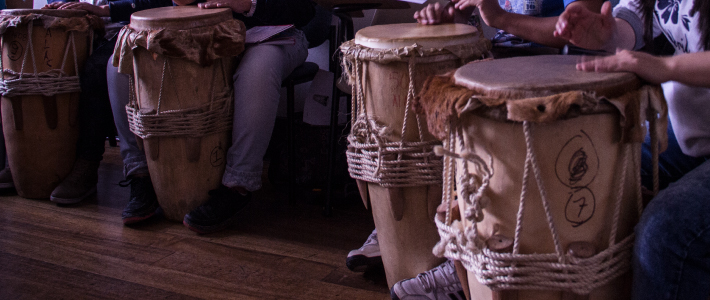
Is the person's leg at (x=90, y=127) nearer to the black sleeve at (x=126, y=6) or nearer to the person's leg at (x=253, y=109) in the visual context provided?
the black sleeve at (x=126, y=6)

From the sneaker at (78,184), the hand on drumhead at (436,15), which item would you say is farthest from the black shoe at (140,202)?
the hand on drumhead at (436,15)

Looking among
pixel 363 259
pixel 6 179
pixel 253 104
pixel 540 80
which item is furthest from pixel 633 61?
pixel 6 179

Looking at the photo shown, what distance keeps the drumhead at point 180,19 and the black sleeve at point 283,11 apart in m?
0.18

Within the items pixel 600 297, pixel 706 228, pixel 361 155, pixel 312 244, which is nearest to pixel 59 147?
pixel 312 244

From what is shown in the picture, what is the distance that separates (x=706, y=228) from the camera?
30.9 inches

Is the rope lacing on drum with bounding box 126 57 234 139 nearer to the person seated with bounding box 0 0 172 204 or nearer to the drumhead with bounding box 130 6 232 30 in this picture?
the drumhead with bounding box 130 6 232 30

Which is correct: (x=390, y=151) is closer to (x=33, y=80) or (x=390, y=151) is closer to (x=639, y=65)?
(x=639, y=65)

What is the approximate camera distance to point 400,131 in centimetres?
123

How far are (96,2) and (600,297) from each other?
2281 mm

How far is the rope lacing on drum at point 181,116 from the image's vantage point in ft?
5.67

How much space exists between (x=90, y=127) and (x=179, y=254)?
0.77 m

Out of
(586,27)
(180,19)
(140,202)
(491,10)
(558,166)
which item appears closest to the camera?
(558,166)

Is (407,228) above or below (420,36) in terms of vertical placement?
below

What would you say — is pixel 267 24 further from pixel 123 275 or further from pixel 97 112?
pixel 123 275
